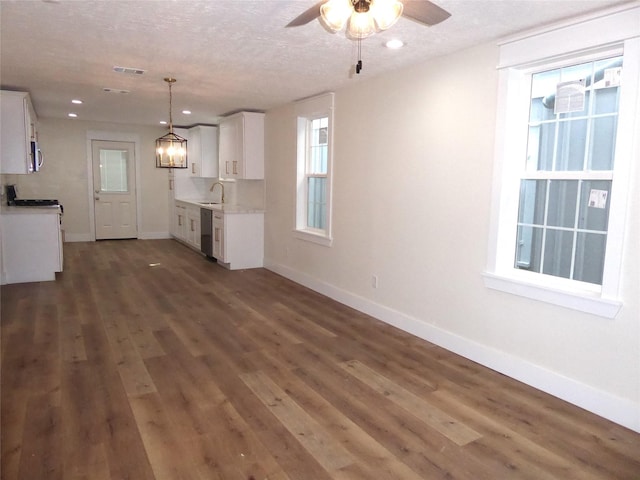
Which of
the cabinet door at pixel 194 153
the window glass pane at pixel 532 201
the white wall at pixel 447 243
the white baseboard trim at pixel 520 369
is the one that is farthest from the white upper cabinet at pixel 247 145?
the window glass pane at pixel 532 201

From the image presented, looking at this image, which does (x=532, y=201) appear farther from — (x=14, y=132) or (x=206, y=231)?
(x=14, y=132)

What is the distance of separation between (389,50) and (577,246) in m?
2.00

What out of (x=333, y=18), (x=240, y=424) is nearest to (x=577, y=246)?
(x=333, y=18)

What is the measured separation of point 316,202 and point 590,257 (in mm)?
3448

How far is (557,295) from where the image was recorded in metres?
2.84

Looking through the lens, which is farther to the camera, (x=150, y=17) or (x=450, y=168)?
(x=450, y=168)

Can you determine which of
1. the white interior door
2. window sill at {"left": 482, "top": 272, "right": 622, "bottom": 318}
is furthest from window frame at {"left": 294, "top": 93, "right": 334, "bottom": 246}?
the white interior door

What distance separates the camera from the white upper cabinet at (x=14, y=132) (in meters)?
5.17

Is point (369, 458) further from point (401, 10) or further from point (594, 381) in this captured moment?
point (401, 10)

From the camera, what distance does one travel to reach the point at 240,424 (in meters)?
2.49

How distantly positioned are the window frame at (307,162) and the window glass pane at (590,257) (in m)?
2.73

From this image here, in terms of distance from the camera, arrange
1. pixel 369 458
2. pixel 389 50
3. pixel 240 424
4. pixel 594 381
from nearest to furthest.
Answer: pixel 369 458, pixel 240 424, pixel 594 381, pixel 389 50

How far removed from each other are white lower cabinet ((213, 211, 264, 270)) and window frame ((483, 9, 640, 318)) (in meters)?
4.16

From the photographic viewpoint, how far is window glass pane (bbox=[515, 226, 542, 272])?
3143mm
